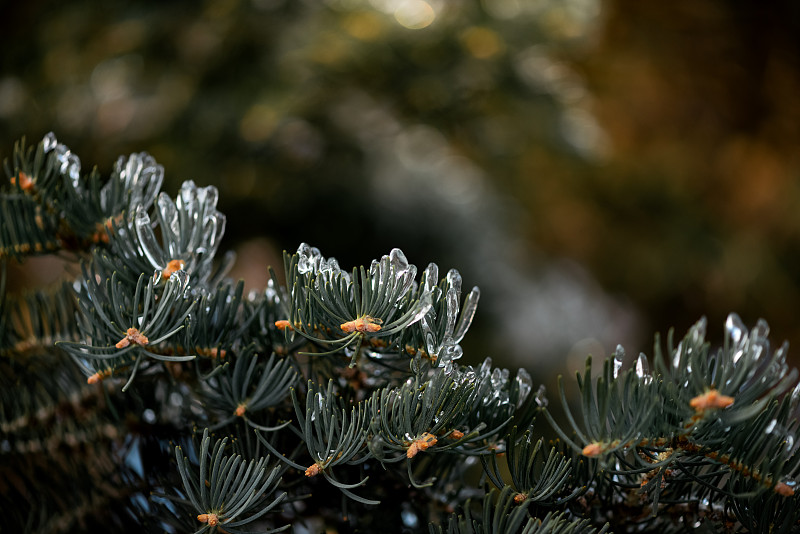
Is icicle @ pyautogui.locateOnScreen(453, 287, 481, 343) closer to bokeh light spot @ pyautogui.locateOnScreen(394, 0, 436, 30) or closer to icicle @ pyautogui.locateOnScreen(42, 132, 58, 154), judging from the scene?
icicle @ pyautogui.locateOnScreen(42, 132, 58, 154)

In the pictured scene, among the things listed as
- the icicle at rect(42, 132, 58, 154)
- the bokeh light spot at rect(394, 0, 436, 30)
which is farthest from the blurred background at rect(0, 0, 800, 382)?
the icicle at rect(42, 132, 58, 154)

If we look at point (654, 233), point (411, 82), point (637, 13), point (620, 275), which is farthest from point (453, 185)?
point (637, 13)

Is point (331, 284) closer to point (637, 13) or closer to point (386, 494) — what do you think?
point (386, 494)

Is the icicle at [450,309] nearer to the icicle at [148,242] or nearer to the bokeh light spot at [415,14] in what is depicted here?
the icicle at [148,242]

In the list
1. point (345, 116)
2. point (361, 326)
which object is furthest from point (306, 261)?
point (345, 116)

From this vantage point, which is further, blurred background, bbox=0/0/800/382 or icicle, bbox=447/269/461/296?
blurred background, bbox=0/0/800/382

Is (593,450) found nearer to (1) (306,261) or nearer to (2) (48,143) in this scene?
(1) (306,261)

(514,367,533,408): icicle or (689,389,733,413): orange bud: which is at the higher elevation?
(689,389,733,413): orange bud

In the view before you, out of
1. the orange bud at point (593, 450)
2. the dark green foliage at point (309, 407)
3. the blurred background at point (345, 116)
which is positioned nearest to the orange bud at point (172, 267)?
the dark green foliage at point (309, 407)
